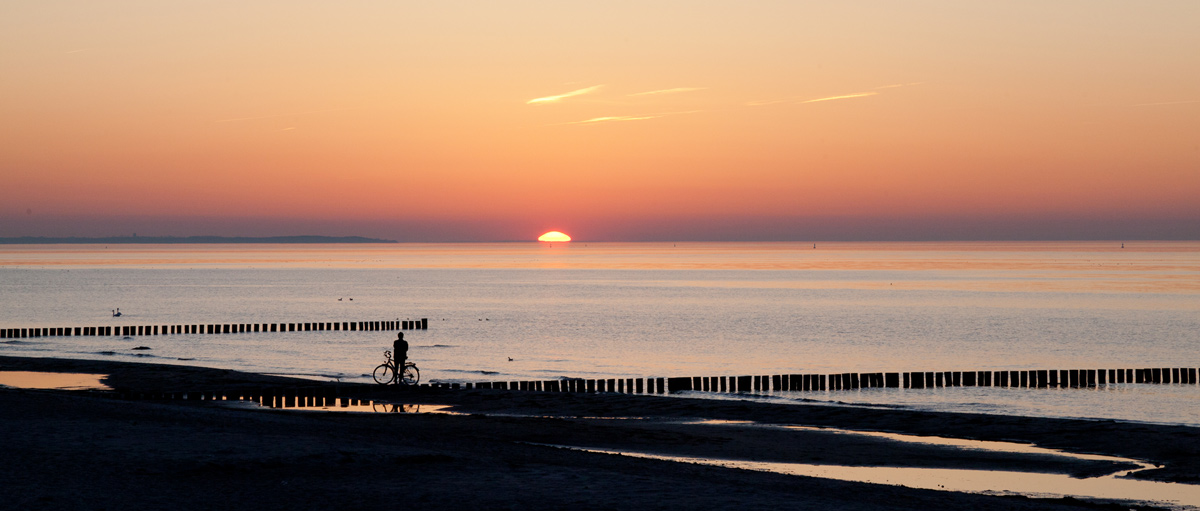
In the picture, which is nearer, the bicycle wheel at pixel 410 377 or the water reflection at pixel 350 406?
the water reflection at pixel 350 406

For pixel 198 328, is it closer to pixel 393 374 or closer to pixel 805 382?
pixel 393 374

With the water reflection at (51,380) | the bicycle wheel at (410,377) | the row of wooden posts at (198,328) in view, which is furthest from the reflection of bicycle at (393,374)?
the row of wooden posts at (198,328)

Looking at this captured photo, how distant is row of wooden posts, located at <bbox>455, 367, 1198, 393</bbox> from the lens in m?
42.5

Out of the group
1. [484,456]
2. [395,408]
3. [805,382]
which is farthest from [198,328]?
[484,456]

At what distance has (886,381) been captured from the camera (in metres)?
45.0

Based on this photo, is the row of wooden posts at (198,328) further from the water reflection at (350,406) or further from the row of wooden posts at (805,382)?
the water reflection at (350,406)

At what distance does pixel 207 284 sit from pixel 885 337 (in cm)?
12590

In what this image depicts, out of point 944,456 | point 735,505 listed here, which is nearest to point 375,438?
point 735,505

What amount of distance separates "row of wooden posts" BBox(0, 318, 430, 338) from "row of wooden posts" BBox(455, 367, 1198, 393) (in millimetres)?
40029

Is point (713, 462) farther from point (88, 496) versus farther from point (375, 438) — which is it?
point (88, 496)

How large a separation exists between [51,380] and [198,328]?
127 feet

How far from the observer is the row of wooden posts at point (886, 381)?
42500 millimetres

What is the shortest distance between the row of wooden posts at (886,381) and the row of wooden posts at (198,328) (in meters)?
40.0

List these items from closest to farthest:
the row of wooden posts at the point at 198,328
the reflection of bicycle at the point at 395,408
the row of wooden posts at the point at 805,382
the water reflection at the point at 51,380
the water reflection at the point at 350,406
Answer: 1. the reflection of bicycle at the point at 395,408
2. the water reflection at the point at 350,406
3. the row of wooden posts at the point at 805,382
4. the water reflection at the point at 51,380
5. the row of wooden posts at the point at 198,328
